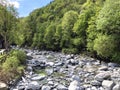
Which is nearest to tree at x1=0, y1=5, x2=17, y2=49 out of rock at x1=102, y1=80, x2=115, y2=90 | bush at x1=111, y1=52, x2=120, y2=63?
bush at x1=111, y1=52, x2=120, y2=63

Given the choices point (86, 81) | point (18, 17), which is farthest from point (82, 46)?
point (86, 81)

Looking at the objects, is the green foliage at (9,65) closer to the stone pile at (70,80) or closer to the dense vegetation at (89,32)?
the stone pile at (70,80)

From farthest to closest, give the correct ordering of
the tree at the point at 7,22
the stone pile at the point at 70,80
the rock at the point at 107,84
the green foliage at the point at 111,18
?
the tree at the point at 7,22 → the green foliage at the point at 111,18 → the stone pile at the point at 70,80 → the rock at the point at 107,84

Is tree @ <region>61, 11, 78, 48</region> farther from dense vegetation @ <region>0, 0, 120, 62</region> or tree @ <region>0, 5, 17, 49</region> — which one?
tree @ <region>0, 5, 17, 49</region>

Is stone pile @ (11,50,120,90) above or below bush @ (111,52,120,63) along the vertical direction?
below

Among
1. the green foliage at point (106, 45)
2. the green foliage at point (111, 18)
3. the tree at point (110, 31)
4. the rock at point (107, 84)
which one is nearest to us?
the rock at point (107, 84)

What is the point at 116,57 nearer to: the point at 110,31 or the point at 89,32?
the point at 110,31

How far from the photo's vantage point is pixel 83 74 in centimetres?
2733

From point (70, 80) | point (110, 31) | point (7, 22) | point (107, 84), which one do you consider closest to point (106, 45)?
point (110, 31)

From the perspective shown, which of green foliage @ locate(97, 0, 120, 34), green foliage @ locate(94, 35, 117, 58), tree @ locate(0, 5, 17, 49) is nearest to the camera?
green foliage @ locate(97, 0, 120, 34)

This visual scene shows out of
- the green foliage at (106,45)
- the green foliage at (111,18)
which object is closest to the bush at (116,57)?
the green foliage at (106,45)

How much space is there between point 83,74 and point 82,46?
2316 cm

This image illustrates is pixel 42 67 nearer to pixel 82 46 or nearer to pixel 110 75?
pixel 110 75

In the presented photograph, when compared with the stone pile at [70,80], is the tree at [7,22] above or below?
above
